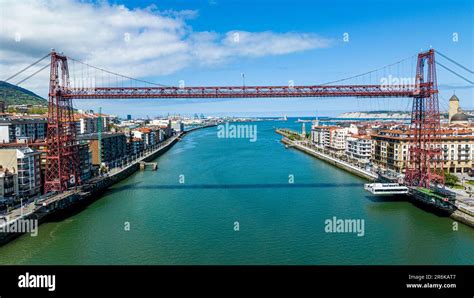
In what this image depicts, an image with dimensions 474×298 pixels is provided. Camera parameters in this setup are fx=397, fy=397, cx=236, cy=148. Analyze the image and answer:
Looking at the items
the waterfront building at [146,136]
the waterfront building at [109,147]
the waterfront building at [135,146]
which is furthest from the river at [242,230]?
the waterfront building at [146,136]

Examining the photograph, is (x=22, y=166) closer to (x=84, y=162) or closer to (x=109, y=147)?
(x=84, y=162)

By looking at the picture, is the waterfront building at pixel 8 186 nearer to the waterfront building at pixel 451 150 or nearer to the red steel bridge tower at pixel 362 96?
the red steel bridge tower at pixel 362 96

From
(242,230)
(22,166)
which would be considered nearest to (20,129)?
(22,166)

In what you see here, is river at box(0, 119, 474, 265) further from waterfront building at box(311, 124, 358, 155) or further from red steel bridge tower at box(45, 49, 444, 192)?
waterfront building at box(311, 124, 358, 155)

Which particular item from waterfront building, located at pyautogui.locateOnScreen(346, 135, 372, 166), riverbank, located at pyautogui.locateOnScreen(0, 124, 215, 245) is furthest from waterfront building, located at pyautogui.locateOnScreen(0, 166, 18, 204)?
waterfront building, located at pyautogui.locateOnScreen(346, 135, 372, 166)

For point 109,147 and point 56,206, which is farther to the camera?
point 109,147
